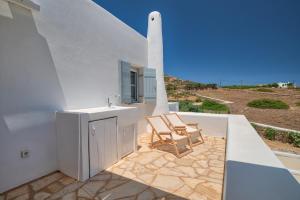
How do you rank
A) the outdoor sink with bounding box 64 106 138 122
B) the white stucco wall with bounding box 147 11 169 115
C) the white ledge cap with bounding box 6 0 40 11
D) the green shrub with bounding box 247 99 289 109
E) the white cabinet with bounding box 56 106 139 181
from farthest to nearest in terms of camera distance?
1. the green shrub with bounding box 247 99 289 109
2. the white stucco wall with bounding box 147 11 169 115
3. the outdoor sink with bounding box 64 106 138 122
4. the white cabinet with bounding box 56 106 139 181
5. the white ledge cap with bounding box 6 0 40 11

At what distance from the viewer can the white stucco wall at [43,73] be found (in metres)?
2.65

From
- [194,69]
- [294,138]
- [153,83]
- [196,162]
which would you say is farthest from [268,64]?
[196,162]

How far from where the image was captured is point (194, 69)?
33000mm

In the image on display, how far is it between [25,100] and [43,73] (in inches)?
23.5

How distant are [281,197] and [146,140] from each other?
14.5ft

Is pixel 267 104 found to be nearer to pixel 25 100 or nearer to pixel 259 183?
pixel 259 183

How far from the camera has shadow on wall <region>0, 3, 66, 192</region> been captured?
2613 mm

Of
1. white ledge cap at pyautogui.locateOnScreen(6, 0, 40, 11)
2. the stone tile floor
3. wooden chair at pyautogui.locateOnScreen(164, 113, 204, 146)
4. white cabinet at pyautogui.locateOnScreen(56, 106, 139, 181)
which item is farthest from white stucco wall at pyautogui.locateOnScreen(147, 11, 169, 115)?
white ledge cap at pyautogui.locateOnScreen(6, 0, 40, 11)

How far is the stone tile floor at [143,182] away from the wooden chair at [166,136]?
15.2 inches

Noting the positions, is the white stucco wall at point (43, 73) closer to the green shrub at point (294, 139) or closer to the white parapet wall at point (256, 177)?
the white parapet wall at point (256, 177)

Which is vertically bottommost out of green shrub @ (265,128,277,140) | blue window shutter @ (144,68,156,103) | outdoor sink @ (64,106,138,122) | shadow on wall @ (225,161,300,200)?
green shrub @ (265,128,277,140)

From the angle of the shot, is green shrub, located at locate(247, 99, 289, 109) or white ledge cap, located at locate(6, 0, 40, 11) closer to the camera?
white ledge cap, located at locate(6, 0, 40, 11)

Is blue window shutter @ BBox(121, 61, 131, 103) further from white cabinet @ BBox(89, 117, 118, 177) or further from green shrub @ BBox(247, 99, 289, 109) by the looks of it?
green shrub @ BBox(247, 99, 289, 109)

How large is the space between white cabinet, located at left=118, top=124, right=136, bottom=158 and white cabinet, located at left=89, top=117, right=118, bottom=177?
0.21 m
